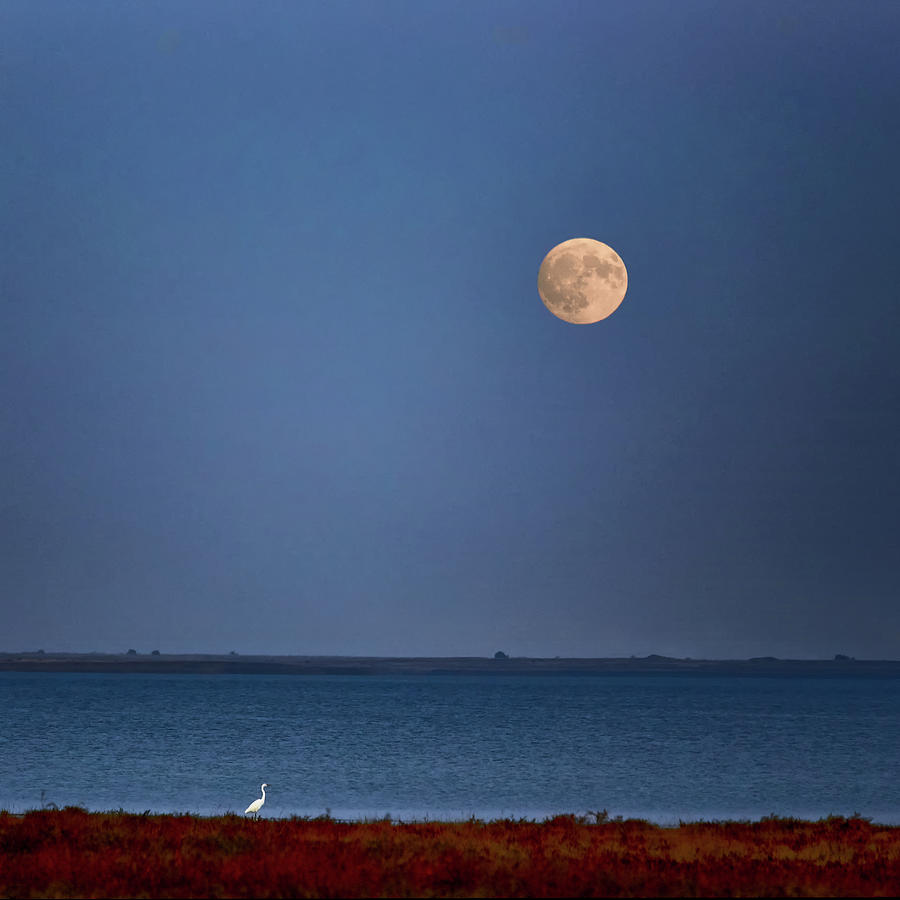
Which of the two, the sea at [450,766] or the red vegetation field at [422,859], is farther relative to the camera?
the sea at [450,766]

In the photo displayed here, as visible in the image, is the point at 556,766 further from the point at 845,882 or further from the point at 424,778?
the point at 845,882

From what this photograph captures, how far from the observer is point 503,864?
15938 mm

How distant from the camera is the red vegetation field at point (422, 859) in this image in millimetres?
14469

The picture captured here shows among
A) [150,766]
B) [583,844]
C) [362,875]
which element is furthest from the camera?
[150,766]

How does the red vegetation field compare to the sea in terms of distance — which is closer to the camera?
the red vegetation field

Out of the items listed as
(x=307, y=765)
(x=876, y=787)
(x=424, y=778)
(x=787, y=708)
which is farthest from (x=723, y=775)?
(x=787, y=708)

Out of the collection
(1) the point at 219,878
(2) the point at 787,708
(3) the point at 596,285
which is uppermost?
(3) the point at 596,285

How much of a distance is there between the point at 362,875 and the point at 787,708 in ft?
538

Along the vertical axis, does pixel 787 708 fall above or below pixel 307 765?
above

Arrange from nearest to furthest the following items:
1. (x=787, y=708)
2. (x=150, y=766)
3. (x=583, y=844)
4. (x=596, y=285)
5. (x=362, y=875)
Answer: (x=362, y=875)
(x=583, y=844)
(x=596, y=285)
(x=150, y=766)
(x=787, y=708)

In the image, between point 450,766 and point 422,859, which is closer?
point 422,859

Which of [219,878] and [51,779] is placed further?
[51,779]

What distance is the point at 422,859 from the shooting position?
644 inches

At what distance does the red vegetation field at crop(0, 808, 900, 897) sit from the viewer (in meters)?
14.5
